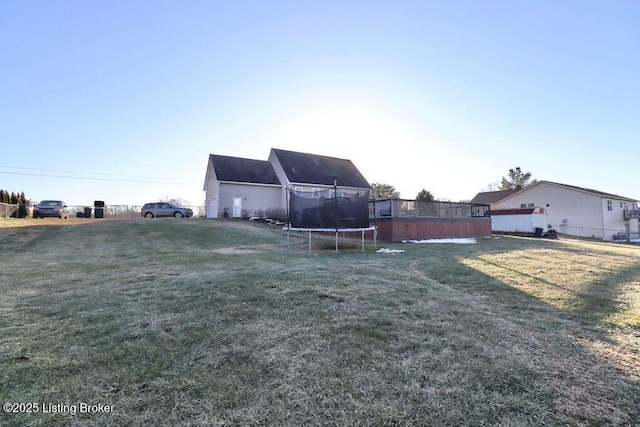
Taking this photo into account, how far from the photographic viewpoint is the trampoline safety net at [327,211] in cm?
1085

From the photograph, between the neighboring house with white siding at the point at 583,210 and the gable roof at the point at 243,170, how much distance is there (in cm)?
2598

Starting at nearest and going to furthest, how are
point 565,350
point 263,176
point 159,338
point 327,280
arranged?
point 565,350, point 159,338, point 327,280, point 263,176

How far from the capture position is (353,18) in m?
10.3

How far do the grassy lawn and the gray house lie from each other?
17.7 metres

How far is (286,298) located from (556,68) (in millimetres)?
14091

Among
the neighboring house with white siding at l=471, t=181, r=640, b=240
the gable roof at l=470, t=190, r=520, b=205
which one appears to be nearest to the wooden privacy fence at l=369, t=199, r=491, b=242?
the neighboring house with white siding at l=471, t=181, r=640, b=240

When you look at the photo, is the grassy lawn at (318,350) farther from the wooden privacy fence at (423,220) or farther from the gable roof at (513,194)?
the gable roof at (513,194)

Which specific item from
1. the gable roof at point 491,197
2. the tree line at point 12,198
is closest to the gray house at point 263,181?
the tree line at point 12,198

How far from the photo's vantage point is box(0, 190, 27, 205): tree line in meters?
22.3

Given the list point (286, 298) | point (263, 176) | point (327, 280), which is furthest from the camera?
point (263, 176)

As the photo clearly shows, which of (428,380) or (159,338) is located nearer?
(428,380)

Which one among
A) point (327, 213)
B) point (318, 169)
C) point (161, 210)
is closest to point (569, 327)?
point (327, 213)

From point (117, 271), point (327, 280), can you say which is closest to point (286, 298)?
point (327, 280)

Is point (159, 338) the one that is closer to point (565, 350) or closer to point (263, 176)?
point (565, 350)
